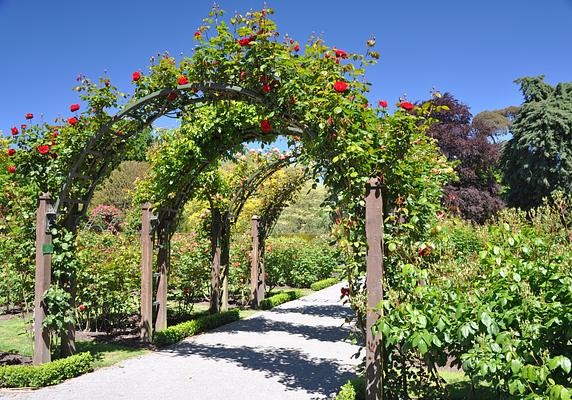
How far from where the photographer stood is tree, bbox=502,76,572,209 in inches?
754

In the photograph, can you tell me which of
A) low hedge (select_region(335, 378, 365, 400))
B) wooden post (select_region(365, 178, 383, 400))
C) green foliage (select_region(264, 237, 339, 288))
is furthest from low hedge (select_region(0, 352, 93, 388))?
green foliage (select_region(264, 237, 339, 288))

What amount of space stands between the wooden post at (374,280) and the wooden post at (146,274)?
4.16m

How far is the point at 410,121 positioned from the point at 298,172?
7.06 meters

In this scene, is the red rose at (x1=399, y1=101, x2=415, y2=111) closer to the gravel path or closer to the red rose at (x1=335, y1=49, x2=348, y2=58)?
the red rose at (x1=335, y1=49, x2=348, y2=58)

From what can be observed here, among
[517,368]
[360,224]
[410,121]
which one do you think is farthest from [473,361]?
[410,121]

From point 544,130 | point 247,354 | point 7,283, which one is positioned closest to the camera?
point 247,354

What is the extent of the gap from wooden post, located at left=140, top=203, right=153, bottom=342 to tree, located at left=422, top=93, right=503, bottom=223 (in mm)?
16285

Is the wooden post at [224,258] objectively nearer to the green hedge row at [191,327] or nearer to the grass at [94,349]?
the green hedge row at [191,327]

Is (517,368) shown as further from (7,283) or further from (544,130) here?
(544,130)

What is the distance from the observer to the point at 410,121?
3.73 m

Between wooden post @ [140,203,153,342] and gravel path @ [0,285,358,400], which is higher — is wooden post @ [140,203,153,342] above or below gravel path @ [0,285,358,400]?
above

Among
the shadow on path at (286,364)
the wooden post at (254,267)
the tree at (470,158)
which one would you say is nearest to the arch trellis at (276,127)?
the shadow on path at (286,364)

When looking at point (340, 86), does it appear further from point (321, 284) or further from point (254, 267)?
point (321, 284)

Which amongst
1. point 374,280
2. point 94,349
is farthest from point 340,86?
point 94,349
